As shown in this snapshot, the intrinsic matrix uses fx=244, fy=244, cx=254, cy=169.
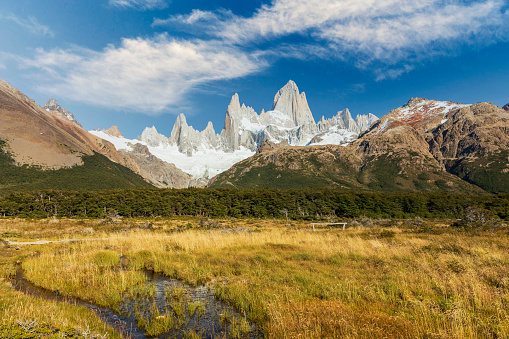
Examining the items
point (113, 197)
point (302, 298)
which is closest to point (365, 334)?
point (302, 298)

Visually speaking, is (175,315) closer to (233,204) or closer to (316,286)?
(316,286)

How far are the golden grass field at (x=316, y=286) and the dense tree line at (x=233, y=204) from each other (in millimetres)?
61395

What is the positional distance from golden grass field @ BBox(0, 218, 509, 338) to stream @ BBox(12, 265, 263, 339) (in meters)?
0.45

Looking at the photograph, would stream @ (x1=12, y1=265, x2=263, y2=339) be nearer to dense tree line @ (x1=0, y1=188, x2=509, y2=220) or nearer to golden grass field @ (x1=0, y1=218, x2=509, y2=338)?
golden grass field @ (x1=0, y1=218, x2=509, y2=338)

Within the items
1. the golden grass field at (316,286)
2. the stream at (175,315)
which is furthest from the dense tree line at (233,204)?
the stream at (175,315)

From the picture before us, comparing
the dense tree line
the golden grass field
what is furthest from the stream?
the dense tree line

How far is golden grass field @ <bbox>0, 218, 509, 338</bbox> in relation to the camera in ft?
23.0

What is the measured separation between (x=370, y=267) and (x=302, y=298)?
21.1 feet

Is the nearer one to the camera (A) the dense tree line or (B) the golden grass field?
(B) the golden grass field

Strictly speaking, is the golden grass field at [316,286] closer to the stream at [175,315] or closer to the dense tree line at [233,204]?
the stream at [175,315]

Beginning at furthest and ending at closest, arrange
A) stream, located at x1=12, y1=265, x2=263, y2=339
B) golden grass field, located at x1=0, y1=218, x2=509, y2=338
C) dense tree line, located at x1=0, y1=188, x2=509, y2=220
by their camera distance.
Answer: dense tree line, located at x1=0, y1=188, x2=509, y2=220 < stream, located at x1=12, y1=265, x2=263, y2=339 < golden grass field, located at x1=0, y1=218, x2=509, y2=338

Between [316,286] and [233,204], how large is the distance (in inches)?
3198

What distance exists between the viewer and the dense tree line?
81062 millimetres

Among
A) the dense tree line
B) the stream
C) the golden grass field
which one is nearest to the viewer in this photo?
the golden grass field
